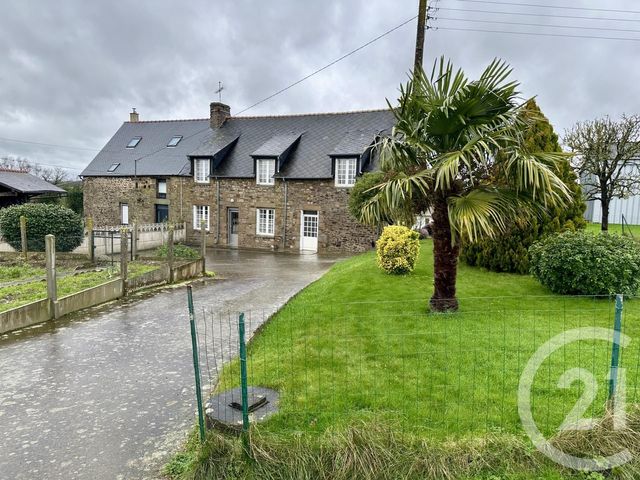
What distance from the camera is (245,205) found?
24734 millimetres

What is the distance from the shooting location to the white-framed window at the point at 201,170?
2553 centimetres

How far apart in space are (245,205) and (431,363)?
2041 cm

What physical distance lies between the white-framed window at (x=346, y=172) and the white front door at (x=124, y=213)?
1495 cm

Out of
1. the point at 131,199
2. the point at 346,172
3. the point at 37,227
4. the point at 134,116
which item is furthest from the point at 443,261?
the point at 134,116

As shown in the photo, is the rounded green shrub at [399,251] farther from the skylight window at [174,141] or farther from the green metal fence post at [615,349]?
the skylight window at [174,141]

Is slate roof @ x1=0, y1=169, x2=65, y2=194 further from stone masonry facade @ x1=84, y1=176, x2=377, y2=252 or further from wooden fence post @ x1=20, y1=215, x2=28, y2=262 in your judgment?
wooden fence post @ x1=20, y1=215, x2=28, y2=262

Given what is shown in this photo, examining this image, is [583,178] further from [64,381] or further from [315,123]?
[64,381]

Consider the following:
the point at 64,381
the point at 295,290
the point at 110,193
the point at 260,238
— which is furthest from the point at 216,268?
the point at 110,193

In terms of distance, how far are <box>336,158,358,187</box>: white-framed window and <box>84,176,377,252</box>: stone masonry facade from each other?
360 millimetres

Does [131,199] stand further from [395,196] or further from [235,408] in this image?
[235,408]

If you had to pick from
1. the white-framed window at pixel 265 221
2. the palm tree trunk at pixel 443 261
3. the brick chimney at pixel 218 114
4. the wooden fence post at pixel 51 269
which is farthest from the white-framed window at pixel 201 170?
the palm tree trunk at pixel 443 261

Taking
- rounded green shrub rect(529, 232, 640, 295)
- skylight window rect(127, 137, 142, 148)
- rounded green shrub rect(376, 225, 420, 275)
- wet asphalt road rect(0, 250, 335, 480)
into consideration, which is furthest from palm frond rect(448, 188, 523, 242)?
skylight window rect(127, 137, 142, 148)

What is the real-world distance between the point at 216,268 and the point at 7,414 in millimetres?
11874

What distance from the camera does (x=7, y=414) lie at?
4.92 meters
